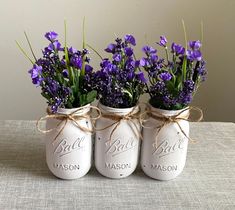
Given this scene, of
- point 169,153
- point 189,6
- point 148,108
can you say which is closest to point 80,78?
point 148,108

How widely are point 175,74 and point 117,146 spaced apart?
217 mm

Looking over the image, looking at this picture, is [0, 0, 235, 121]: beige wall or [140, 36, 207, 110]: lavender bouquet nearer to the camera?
[140, 36, 207, 110]: lavender bouquet

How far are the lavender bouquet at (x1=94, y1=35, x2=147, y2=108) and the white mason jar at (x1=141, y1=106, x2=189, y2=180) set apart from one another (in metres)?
0.08

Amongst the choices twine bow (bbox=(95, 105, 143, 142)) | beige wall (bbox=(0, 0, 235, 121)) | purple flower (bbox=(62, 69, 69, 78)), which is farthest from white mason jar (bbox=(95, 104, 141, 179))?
beige wall (bbox=(0, 0, 235, 121))

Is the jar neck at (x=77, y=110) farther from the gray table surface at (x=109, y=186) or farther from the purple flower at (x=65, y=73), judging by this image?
the gray table surface at (x=109, y=186)

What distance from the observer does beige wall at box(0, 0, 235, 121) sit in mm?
1794

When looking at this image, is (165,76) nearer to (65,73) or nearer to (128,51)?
(128,51)

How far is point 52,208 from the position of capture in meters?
0.91

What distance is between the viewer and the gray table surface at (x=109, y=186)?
941 mm

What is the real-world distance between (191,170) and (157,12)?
0.96 m

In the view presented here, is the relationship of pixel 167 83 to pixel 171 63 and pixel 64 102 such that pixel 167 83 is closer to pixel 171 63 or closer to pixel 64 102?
pixel 171 63

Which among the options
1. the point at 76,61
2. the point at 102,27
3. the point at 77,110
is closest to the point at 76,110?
the point at 77,110

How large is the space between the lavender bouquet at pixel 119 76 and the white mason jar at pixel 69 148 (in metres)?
0.06

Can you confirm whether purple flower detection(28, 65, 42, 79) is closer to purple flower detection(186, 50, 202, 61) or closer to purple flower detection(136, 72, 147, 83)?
purple flower detection(136, 72, 147, 83)
